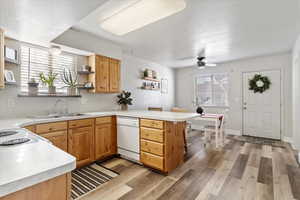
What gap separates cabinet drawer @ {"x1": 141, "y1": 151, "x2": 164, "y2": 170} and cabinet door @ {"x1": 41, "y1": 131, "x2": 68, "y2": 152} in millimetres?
1275

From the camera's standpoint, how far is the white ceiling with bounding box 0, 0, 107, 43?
1.59 meters

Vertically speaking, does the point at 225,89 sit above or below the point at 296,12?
below

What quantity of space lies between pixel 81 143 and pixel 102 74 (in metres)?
1.48

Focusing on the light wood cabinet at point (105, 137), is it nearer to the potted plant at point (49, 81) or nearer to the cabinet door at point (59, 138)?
the cabinet door at point (59, 138)

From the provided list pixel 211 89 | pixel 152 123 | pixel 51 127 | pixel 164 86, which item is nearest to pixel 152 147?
pixel 152 123

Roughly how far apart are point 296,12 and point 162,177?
3231mm

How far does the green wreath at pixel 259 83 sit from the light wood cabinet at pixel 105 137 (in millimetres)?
4429

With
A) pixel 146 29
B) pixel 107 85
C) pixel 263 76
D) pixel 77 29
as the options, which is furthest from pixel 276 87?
pixel 77 29

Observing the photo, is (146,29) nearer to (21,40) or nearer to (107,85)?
(107,85)

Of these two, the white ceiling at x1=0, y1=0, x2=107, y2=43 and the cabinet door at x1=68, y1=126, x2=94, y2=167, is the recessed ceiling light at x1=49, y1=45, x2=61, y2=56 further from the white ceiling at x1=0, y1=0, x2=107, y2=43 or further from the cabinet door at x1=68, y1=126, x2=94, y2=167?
→ the cabinet door at x1=68, y1=126, x2=94, y2=167

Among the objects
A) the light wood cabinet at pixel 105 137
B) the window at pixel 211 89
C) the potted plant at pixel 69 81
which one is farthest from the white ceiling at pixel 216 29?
the light wood cabinet at pixel 105 137

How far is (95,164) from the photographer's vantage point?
9.10 ft

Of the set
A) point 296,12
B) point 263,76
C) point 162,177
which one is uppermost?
point 296,12

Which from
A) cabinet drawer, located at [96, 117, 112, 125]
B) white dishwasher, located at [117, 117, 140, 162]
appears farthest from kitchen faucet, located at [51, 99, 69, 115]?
white dishwasher, located at [117, 117, 140, 162]
